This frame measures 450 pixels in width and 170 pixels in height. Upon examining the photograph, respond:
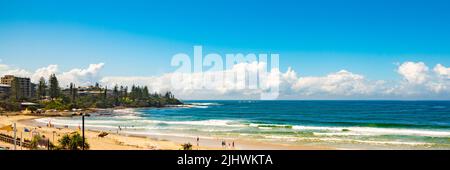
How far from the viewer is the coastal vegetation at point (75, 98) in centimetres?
8200

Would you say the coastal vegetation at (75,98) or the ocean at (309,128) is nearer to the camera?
the ocean at (309,128)

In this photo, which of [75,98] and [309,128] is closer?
[309,128]

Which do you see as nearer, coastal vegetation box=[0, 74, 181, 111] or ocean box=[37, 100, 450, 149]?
ocean box=[37, 100, 450, 149]

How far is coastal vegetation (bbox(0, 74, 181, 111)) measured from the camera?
82.0 meters

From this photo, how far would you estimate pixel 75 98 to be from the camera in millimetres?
110938

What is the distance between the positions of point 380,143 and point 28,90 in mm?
102159
